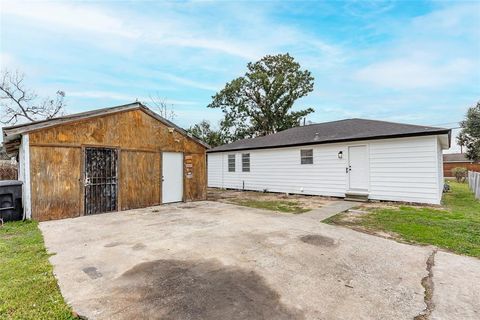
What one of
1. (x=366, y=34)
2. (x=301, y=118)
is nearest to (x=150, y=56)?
(x=366, y=34)

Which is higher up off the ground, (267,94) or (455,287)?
(267,94)

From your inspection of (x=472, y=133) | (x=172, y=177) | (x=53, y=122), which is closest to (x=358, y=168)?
(x=172, y=177)

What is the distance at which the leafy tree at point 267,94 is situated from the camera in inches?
1036

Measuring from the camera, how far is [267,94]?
26.7 metres

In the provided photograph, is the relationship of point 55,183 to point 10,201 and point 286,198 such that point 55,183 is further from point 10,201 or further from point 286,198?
point 286,198

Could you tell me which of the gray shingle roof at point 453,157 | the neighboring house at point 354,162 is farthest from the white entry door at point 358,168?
the gray shingle roof at point 453,157

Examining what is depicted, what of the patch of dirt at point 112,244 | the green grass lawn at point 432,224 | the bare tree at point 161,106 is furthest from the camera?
the bare tree at point 161,106

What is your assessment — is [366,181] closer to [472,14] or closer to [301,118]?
[472,14]

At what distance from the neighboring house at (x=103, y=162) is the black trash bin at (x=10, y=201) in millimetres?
152

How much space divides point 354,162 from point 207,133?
823 inches

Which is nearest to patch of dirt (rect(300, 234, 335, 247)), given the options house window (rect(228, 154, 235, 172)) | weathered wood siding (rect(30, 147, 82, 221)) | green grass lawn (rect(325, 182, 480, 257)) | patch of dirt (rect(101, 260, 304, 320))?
green grass lawn (rect(325, 182, 480, 257))

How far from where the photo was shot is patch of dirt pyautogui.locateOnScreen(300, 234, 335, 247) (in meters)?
4.46

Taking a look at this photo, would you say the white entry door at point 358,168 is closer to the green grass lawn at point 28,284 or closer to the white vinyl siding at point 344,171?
the white vinyl siding at point 344,171

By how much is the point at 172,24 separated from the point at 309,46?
6788 millimetres
